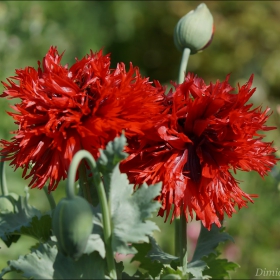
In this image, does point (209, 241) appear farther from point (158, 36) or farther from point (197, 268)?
point (158, 36)

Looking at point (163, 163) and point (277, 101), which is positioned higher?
point (277, 101)

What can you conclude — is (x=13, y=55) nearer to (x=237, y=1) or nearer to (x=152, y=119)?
(x=152, y=119)

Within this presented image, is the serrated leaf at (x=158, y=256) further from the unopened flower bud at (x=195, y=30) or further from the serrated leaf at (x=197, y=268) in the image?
the unopened flower bud at (x=195, y=30)

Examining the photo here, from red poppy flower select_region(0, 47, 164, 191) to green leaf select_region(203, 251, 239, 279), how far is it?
1.02 ft

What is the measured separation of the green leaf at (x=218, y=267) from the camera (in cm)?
99

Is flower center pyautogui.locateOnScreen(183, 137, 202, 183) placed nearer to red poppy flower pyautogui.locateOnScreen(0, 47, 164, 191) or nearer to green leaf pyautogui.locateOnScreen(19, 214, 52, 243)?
red poppy flower pyautogui.locateOnScreen(0, 47, 164, 191)

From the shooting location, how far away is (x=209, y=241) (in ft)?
3.35

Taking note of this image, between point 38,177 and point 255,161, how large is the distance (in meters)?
0.30

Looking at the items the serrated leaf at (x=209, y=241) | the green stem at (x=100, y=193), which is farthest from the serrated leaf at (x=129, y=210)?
the serrated leaf at (x=209, y=241)

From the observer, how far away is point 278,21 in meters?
4.36

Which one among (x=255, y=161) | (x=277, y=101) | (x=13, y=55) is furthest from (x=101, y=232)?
(x=277, y=101)

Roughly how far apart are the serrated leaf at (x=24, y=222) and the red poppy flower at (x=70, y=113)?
0.11m

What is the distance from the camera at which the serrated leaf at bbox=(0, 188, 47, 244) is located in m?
0.94

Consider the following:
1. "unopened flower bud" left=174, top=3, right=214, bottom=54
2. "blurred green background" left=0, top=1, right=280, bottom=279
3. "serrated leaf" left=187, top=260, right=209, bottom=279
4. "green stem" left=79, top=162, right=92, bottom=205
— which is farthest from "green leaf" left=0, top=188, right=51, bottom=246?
"blurred green background" left=0, top=1, right=280, bottom=279
